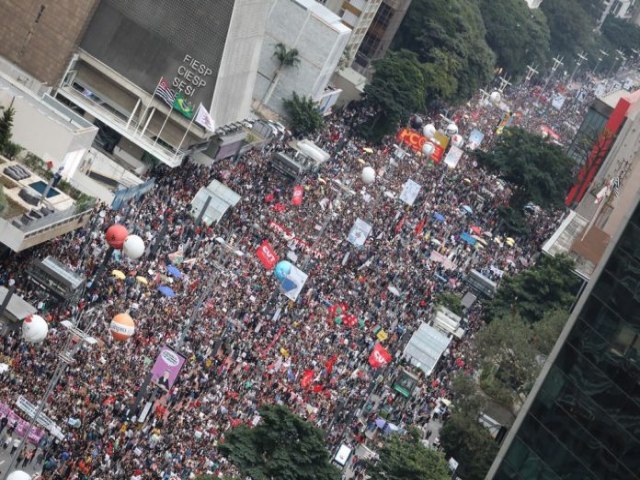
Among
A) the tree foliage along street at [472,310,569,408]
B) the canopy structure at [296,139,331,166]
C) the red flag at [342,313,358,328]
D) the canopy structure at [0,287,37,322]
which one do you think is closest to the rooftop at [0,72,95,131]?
the canopy structure at [0,287,37,322]

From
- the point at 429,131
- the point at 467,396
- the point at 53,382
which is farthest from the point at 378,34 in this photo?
the point at 53,382

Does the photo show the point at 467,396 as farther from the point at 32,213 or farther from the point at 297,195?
the point at 32,213

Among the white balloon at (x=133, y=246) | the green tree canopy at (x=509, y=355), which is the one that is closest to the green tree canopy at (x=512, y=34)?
the green tree canopy at (x=509, y=355)

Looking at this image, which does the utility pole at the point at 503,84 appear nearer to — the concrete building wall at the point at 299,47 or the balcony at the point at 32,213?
the concrete building wall at the point at 299,47

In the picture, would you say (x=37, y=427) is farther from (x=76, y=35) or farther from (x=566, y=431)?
(x=76, y=35)

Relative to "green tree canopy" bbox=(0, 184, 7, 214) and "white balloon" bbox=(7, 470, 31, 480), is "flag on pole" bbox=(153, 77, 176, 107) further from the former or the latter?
"white balloon" bbox=(7, 470, 31, 480)
